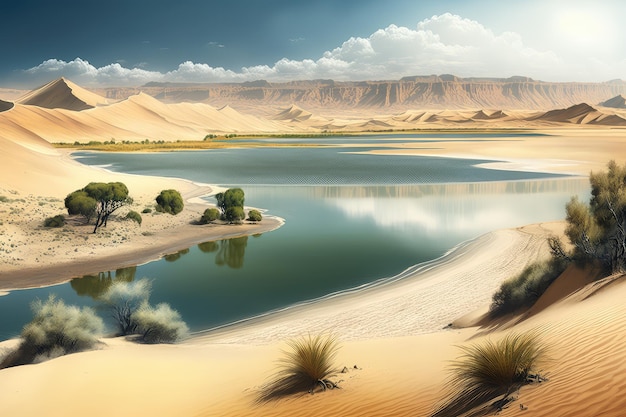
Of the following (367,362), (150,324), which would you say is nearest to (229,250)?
(150,324)

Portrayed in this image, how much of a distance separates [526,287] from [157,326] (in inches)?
347

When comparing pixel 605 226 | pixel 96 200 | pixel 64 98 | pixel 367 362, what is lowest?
pixel 367 362

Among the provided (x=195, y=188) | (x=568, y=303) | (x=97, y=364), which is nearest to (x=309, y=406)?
(x=97, y=364)

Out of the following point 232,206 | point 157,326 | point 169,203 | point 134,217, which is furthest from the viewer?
point 169,203

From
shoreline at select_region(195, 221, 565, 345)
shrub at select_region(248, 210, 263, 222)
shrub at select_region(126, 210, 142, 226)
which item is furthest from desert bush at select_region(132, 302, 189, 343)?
shrub at select_region(248, 210, 263, 222)

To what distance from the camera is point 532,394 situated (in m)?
6.29

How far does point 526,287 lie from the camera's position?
1365cm

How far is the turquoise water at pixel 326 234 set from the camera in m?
19.0

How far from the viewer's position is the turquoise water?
18953mm

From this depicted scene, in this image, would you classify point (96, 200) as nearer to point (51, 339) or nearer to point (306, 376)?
point (51, 339)

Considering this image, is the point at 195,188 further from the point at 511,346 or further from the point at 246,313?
the point at 511,346

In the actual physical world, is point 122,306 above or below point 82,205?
below

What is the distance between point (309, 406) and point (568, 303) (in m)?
6.23

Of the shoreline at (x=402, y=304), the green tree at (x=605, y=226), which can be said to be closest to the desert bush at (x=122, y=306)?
the shoreline at (x=402, y=304)
